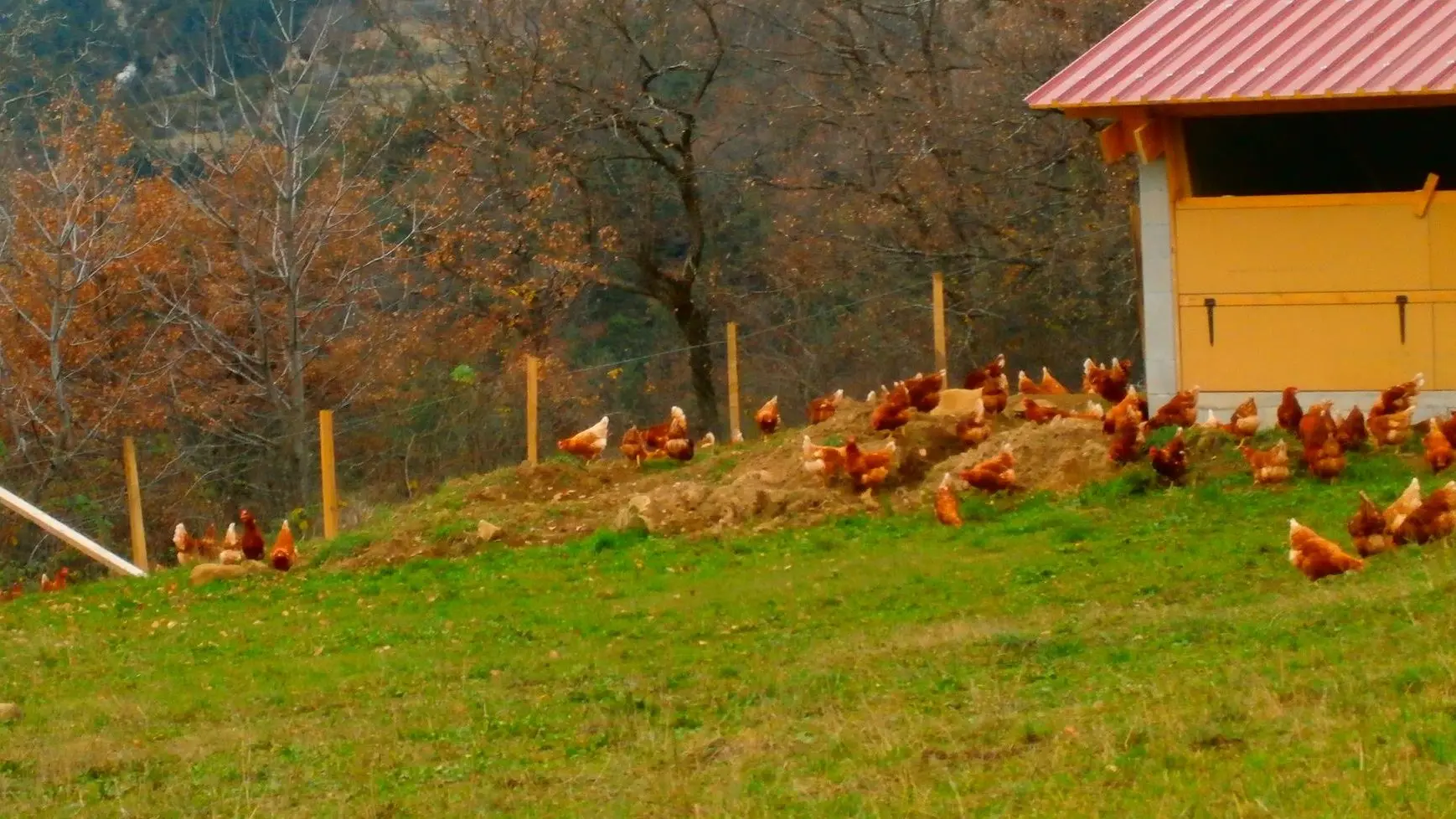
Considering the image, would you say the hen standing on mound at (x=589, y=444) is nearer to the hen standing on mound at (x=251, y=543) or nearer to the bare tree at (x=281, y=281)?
the hen standing on mound at (x=251, y=543)

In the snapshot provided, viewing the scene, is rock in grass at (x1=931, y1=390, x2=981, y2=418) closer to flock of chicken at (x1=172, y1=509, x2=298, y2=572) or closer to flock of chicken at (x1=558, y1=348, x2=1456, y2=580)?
flock of chicken at (x1=558, y1=348, x2=1456, y2=580)

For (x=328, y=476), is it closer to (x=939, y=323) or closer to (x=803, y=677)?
(x=939, y=323)

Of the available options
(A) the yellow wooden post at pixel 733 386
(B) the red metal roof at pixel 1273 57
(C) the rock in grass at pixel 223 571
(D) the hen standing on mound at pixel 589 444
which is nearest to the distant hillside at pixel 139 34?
(A) the yellow wooden post at pixel 733 386

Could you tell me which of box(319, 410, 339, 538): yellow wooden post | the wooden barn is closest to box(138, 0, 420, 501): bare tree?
box(319, 410, 339, 538): yellow wooden post

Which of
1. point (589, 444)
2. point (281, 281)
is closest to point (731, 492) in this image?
point (589, 444)

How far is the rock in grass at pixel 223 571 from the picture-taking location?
1459cm

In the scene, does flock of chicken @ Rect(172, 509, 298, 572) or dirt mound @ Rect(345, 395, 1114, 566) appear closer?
dirt mound @ Rect(345, 395, 1114, 566)

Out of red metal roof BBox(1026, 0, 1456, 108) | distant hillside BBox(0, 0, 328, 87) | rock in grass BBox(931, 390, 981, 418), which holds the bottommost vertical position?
rock in grass BBox(931, 390, 981, 418)

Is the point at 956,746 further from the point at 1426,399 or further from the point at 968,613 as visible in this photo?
the point at 1426,399

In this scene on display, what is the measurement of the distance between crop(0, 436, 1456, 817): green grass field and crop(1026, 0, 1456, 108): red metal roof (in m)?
3.14

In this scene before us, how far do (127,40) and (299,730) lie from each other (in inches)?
1627

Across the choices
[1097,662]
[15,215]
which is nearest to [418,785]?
[1097,662]

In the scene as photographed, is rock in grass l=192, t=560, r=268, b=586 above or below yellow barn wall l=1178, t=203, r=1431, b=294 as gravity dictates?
below

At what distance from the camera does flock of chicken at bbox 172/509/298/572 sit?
14.8 m
